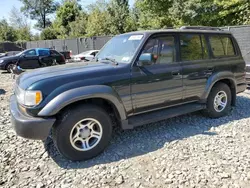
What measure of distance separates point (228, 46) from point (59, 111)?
376cm

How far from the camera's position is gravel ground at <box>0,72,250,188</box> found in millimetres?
2805

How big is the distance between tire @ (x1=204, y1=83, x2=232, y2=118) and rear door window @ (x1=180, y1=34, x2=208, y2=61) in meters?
0.76

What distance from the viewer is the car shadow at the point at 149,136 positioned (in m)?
3.32

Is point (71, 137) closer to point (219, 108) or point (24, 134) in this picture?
point (24, 134)

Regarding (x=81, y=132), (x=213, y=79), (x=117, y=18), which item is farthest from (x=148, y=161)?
(x=117, y=18)

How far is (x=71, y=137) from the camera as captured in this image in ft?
10.3

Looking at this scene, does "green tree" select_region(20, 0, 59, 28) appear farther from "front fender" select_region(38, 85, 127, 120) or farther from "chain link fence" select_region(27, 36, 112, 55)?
"front fender" select_region(38, 85, 127, 120)

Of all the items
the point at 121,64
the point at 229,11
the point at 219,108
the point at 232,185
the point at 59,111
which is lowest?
the point at 232,185

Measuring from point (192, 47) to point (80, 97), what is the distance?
7.88 feet

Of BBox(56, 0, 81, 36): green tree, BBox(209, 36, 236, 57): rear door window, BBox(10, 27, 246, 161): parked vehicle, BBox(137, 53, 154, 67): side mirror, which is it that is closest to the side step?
BBox(10, 27, 246, 161): parked vehicle

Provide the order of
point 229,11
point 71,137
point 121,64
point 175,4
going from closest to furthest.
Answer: point 71,137 < point 121,64 < point 229,11 < point 175,4

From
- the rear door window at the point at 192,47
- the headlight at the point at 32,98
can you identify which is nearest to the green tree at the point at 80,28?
the rear door window at the point at 192,47

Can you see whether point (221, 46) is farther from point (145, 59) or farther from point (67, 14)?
point (67, 14)

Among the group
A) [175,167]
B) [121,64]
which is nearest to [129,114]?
[121,64]
